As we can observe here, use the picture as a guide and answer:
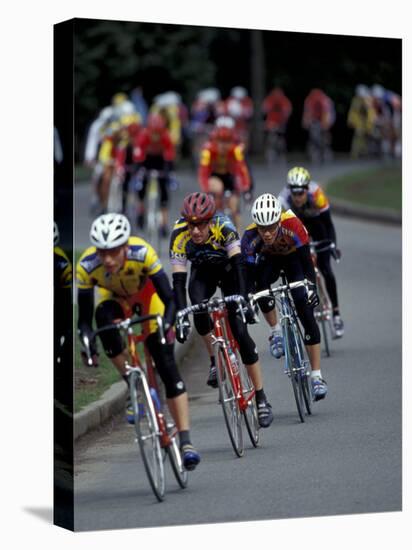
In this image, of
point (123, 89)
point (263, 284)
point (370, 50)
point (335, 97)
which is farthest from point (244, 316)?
point (123, 89)

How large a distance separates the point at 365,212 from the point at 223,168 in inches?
99.5

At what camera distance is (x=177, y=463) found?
37.1 ft

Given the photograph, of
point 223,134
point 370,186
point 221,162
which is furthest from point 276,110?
point 221,162

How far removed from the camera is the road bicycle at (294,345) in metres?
12.9

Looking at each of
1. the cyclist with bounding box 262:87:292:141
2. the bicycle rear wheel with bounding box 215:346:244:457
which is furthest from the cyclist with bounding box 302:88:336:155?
the bicycle rear wheel with bounding box 215:346:244:457

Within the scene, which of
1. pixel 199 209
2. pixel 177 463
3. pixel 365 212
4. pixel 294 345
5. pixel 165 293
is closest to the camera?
pixel 165 293

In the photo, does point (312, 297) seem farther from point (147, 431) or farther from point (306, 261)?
point (147, 431)

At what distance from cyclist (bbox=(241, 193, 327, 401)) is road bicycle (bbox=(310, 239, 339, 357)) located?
106 centimetres

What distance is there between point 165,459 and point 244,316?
1.21 m

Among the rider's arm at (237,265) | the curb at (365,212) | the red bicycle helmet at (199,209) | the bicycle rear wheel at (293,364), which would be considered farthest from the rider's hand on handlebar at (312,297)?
the curb at (365,212)

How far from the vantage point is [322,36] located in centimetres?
1426

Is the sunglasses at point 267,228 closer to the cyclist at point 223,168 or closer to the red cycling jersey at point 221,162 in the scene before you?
the cyclist at point 223,168

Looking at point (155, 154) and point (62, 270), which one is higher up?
point (155, 154)

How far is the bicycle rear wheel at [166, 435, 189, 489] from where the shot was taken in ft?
36.7
